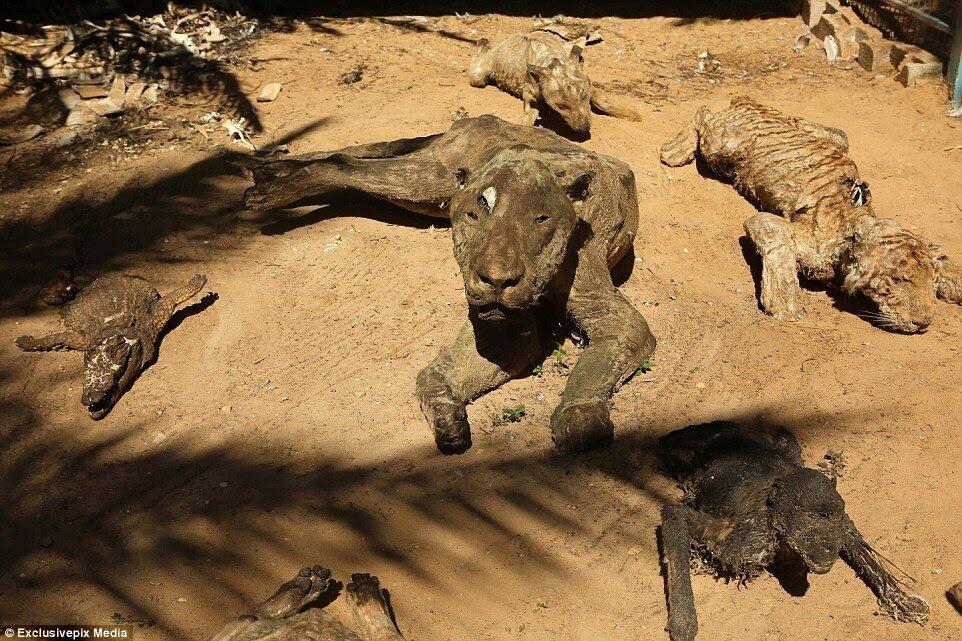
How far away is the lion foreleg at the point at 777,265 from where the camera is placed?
602cm

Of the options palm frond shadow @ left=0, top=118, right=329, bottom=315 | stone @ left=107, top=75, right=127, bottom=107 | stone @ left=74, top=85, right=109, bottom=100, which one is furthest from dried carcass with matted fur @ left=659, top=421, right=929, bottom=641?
stone @ left=74, top=85, right=109, bottom=100

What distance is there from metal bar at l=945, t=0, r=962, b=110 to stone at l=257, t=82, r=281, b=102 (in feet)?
23.6

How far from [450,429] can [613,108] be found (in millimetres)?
4654

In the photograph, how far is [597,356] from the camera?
5.16 m

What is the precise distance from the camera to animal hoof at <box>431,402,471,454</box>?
15.8 ft

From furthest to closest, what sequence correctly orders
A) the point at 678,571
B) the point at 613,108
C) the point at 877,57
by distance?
the point at 877,57
the point at 613,108
the point at 678,571

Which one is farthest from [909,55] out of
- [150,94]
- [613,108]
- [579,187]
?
[150,94]

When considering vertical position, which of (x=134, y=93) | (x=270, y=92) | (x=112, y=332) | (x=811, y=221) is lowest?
(x=811, y=221)

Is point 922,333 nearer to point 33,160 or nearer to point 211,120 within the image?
point 211,120

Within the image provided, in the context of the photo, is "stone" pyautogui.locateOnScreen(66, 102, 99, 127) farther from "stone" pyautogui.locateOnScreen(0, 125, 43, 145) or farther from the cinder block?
the cinder block

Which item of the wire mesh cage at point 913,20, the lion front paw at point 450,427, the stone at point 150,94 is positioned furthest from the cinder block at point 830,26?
the stone at point 150,94

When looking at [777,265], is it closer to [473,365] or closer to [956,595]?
[473,365]

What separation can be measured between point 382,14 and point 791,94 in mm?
5292

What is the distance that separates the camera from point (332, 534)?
449cm
